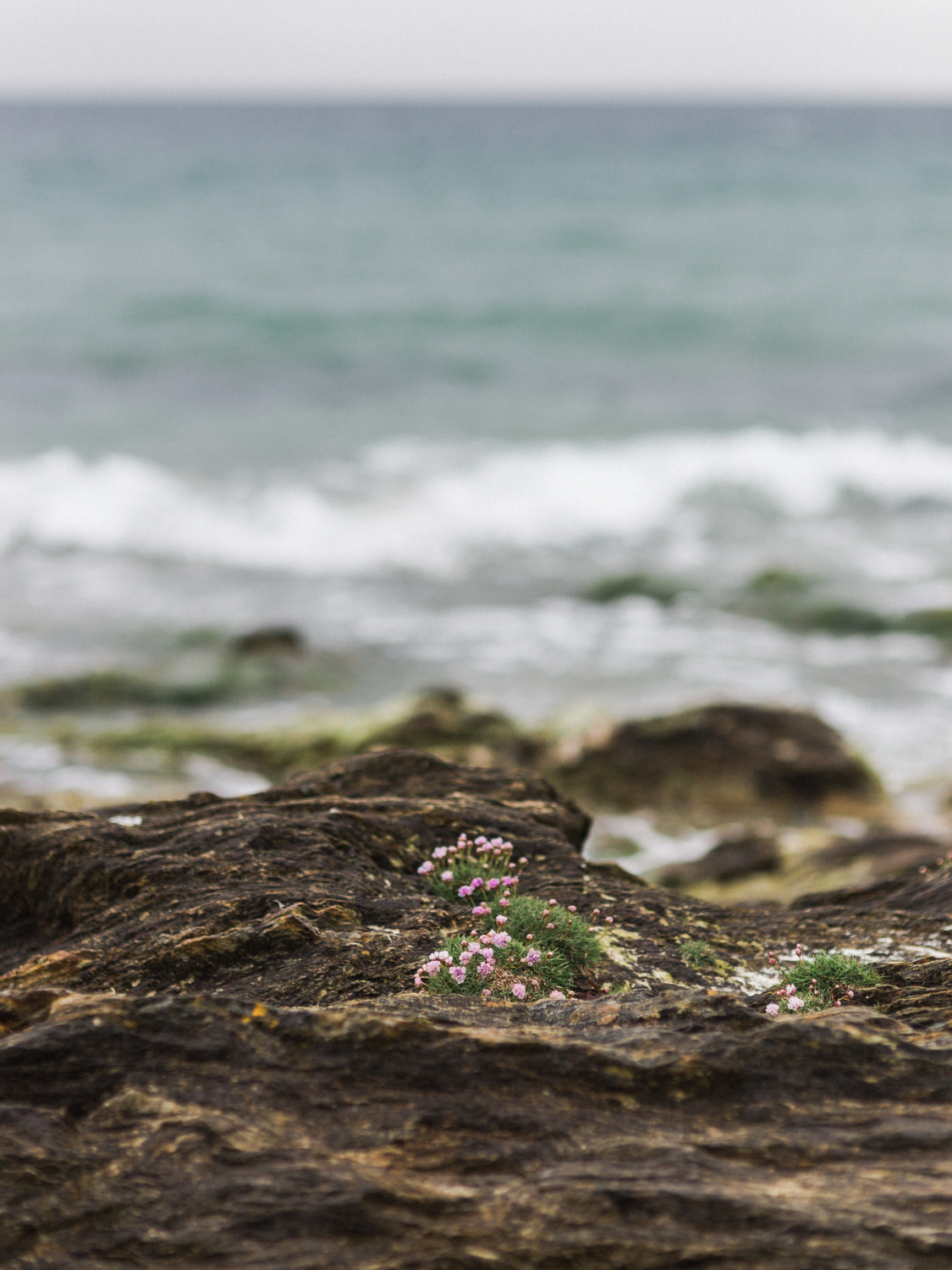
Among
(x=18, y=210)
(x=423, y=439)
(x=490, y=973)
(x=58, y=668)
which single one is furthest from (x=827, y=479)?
(x=18, y=210)

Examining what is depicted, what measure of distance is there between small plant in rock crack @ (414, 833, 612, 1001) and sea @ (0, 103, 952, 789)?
1171cm

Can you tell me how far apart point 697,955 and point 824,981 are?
58 centimetres

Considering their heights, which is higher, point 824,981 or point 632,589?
point 632,589

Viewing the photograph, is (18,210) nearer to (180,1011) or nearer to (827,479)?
(827,479)

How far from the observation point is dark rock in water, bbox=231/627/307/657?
69.0 ft

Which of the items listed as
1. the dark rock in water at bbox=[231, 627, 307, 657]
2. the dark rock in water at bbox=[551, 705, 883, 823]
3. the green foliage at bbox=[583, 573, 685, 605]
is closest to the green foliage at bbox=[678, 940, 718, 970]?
the dark rock in water at bbox=[551, 705, 883, 823]

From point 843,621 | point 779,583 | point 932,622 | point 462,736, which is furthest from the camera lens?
point 779,583

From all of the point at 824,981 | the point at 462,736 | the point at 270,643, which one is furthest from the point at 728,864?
the point at 270,643

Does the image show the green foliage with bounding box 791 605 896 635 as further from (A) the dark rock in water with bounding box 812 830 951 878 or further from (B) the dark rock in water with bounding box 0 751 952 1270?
(B) the dark rock in water with bounding box 0 751 952 1270

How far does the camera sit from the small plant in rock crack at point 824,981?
4809 mm

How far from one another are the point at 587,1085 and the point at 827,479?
30386mm

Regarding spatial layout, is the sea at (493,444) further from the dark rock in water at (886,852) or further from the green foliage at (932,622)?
the dark rock in water at (886,852)

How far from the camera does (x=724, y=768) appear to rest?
16.2 meters

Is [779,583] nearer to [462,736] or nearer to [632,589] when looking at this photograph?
[632,589]
